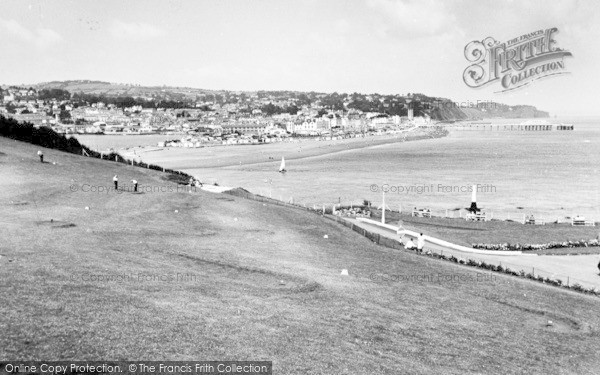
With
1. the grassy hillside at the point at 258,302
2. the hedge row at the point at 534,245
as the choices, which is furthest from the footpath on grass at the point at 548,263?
the grassy hillside at the point at 258,302

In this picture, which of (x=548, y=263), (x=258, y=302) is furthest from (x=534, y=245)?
(x=258, y=302)

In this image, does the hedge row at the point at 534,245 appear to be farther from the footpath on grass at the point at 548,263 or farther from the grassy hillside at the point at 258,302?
the grassy hillside at the point at 258,302

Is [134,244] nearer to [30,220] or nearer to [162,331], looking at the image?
[30,220]

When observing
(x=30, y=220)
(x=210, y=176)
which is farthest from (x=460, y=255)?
(x=210, y=176)

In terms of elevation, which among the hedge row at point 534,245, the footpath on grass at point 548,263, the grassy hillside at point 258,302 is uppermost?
the grassy hillside at point 258,302

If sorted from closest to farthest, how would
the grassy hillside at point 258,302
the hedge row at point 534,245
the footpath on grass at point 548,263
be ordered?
the grassy hillside at point 258,302 → the footpath on grass at point 548,263 → the hedge row at point 534,245

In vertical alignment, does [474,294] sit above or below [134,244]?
below

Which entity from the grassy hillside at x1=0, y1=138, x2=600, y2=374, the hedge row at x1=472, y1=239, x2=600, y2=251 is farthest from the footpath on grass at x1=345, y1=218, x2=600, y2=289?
the grassy hillside at x1=0, y1=138, x2=600, y2=374
